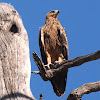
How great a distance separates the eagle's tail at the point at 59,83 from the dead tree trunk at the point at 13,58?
3.07m

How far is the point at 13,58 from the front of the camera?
3469mm

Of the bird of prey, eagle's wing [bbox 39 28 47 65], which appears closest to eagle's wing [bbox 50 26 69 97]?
the bird of prey

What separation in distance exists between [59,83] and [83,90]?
9.91 ft

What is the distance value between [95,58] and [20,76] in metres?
1.47

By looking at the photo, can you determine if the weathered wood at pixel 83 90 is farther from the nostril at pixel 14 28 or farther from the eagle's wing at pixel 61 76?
the eagle's wing at pixel 61 76

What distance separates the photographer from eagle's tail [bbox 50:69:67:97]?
6750 millimetres

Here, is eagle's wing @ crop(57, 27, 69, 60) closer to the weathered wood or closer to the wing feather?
the wing feather

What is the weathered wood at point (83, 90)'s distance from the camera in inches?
149

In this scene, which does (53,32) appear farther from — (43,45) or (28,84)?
(28,84)

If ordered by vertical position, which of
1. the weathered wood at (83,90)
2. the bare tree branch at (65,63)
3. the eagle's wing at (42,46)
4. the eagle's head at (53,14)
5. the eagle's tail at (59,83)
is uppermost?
the eagle's head at (53,14)

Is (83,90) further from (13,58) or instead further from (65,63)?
(65,63)

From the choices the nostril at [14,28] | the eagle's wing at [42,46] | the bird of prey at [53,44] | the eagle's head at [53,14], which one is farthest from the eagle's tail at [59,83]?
the nostril at [14,28]

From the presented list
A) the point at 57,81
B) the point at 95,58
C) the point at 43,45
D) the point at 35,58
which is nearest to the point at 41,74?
the point at 35,58

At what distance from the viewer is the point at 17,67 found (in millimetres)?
3418
